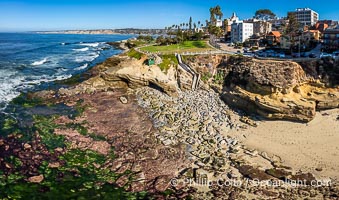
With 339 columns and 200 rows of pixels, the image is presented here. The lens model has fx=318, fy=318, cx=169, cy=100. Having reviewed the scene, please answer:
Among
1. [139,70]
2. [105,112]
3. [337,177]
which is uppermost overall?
[139,70]

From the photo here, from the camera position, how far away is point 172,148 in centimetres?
2923

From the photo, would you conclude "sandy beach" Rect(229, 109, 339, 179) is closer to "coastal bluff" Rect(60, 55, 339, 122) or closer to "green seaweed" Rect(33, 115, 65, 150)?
"coastal bluff" Rect(60, 55, 339, 122)

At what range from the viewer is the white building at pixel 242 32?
73562mm

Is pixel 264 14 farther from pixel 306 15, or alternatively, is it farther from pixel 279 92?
pixel 279 92

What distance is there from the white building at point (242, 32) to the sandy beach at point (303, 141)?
39.9 m

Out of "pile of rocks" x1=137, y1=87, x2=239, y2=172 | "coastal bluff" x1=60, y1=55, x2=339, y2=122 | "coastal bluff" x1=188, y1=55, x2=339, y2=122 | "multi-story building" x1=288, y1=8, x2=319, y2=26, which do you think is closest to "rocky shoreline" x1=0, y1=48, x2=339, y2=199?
"pile of rocks" x1=137, y1=87, x2=239, y2=172

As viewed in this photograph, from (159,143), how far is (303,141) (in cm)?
1449

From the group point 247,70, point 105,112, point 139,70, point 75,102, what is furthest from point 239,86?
point 75,102

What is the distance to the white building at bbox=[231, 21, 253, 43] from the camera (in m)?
73.6

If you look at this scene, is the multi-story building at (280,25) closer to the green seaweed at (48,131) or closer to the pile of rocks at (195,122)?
the pile of rocks at (195,122)

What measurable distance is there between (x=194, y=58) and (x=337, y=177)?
90.0 feet

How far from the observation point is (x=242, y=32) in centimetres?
7356

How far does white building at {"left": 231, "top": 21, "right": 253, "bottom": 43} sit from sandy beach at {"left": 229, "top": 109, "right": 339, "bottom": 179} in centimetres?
3991

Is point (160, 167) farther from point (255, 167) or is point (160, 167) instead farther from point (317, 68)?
point (317, 68)
